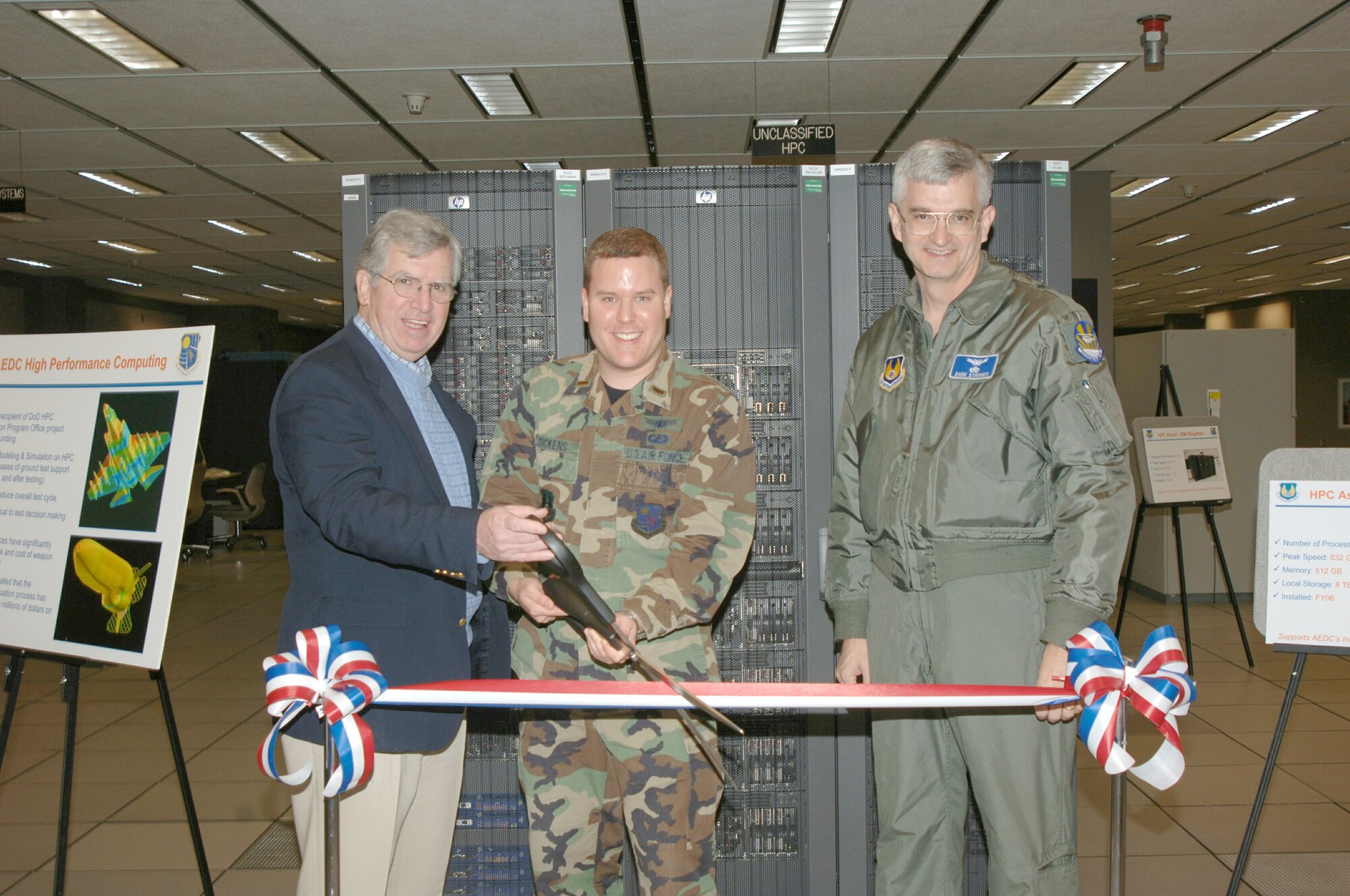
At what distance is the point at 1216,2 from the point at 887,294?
3.67 m

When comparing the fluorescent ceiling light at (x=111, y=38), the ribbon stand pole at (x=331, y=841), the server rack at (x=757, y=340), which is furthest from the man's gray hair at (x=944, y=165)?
the fluorescent ceiling light at (x=111, y=38)

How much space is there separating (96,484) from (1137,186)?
972 cm

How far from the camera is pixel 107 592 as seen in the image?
2.14 metres

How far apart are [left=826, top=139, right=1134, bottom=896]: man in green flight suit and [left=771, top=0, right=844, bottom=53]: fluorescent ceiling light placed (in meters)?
3.35

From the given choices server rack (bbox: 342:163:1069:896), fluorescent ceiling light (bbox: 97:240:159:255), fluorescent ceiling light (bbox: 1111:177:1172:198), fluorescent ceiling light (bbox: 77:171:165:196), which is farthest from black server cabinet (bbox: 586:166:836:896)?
fluorescent ceiling light (bbox: 97:240:159:255)

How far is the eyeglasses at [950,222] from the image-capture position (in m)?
1.90

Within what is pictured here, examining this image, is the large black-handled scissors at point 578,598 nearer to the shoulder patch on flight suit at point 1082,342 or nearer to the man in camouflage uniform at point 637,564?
the man in camouflage uniform at point 637,564

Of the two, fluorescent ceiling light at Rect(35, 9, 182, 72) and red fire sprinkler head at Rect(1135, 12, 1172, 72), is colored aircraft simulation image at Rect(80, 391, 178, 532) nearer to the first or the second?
fluorescent ceiling light at Rect(35, 9, 182, 72)

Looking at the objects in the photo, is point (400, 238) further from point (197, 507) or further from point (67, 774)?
point (197, 507)

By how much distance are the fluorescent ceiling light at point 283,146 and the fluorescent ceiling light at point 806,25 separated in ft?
13.3

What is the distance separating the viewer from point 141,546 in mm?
2109

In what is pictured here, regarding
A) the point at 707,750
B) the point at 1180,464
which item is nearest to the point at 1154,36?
the point at 1180,464

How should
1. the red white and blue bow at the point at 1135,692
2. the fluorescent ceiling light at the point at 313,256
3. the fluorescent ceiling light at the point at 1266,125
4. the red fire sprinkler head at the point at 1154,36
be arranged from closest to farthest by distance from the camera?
the red white and blue bow at the point at 1135,692 → the red fire sprinkler head at the point at 1154,36 → the fluorescent ceiling light at the point at 1266,125 → the fluorescent ceiling light at the point at 313,256

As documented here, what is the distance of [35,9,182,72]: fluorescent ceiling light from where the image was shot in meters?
4.89
